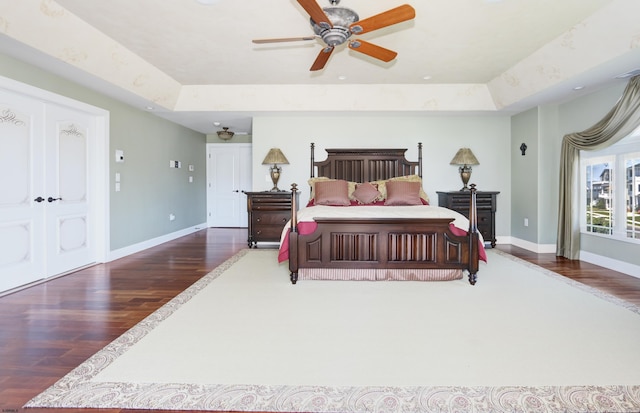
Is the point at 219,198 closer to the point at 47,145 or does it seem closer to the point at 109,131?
the point at 109,131

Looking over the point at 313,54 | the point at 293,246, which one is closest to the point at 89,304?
the point at 293,246

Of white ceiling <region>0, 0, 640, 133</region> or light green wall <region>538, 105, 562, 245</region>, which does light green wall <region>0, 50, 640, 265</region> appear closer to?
light green wall <region>538, 105, 562, 245</region>

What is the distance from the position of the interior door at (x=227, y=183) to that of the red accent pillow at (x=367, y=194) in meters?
3.75

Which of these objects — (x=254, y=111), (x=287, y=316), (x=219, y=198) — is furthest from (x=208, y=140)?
(x=287, y=316)

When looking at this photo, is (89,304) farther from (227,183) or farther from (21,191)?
(227,183)

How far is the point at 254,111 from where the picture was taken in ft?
18.8

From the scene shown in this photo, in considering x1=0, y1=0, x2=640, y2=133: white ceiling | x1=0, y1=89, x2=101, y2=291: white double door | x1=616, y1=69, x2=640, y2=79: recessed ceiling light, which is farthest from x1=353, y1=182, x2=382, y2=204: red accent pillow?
x1=0, y1=89, x2=101, y2=291: white double door

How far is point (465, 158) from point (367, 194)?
1872 millimetres

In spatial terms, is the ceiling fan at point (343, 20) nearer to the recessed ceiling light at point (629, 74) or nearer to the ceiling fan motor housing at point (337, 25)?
the ceiling fan motor housing at point (337, 25)

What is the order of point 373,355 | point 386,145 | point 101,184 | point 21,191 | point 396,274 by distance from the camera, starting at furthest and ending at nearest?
point 386,145, point 101,184, point 396,274, point 21,191, point 373,355

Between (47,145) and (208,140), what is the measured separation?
4.64m

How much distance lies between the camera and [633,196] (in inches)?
165

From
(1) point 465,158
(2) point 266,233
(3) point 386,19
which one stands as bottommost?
(2) point 266,233

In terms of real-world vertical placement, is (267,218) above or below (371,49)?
below
